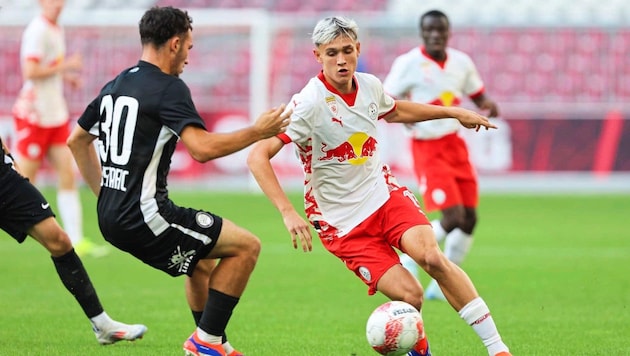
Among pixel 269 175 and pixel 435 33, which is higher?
pixel 435 33

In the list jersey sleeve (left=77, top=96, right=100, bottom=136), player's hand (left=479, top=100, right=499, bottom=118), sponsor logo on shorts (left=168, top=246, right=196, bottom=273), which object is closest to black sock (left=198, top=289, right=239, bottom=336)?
sponsor logo on shorts (left=168, top=246, right=196, bottom=273)

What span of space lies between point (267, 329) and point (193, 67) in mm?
16021

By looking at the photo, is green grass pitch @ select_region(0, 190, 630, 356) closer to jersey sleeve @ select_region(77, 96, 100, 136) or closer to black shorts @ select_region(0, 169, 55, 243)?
black shorts @ select_region(0, 169, 55, 243)

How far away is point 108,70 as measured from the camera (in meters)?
22.2

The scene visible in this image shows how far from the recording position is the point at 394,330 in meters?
5.47

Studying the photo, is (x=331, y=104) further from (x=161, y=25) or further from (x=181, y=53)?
(x=161, y=25)

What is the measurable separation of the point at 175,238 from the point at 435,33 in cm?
444

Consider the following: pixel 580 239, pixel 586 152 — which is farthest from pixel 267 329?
pixel 586 152

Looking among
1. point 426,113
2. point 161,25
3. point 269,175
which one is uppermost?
point 161,25

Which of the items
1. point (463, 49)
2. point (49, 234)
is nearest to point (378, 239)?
point (49, 234)

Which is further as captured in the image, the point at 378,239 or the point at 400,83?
the point at 400,83

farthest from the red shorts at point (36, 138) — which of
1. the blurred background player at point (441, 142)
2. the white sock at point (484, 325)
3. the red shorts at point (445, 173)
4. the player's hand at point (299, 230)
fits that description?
the white sock at point (484, 325)

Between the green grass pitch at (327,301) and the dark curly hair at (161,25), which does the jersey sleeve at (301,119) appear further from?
the green grass pitch at (327,301)

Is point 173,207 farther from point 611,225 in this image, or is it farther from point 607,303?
point 611,225
